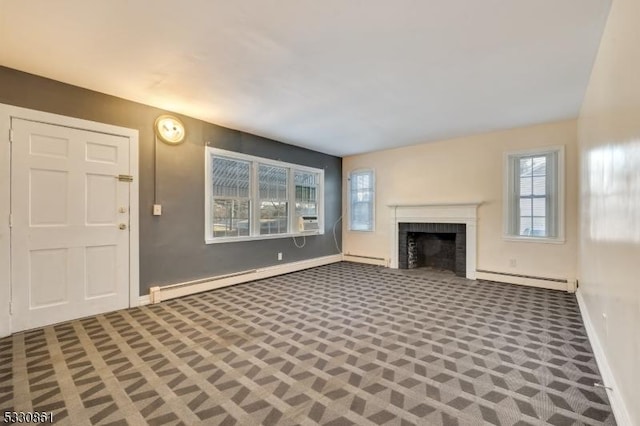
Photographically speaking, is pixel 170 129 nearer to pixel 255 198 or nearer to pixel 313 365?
pixel 255 198

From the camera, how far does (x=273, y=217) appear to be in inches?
210

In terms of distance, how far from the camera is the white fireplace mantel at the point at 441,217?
16.6 feet

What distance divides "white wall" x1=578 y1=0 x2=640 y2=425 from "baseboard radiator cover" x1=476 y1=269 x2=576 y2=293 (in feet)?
6.70

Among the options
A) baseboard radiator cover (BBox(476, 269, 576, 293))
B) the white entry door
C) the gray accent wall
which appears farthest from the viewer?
baseboard radiator cover (BBox(476, 269, 576, 293))

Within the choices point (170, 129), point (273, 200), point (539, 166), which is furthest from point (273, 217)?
point (539, 166)

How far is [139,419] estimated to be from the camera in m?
1.63

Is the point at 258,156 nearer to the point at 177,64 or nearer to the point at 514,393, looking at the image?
the point at 177,64

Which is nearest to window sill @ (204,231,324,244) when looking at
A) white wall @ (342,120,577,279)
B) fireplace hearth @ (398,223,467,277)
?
white wall @ (342,120,577,279)

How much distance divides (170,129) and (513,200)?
204 inches

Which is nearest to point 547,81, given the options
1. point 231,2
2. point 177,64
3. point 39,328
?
point 231,2

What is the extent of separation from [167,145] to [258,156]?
58.9 inches

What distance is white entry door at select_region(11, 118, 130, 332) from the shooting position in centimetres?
284

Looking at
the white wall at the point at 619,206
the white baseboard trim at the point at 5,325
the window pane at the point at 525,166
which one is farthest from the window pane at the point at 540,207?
the white baseboard trim at the point at 5,325

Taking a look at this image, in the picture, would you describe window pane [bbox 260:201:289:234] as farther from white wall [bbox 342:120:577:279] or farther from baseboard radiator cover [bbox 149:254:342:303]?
white wall [bbox 342:120:577:279]
